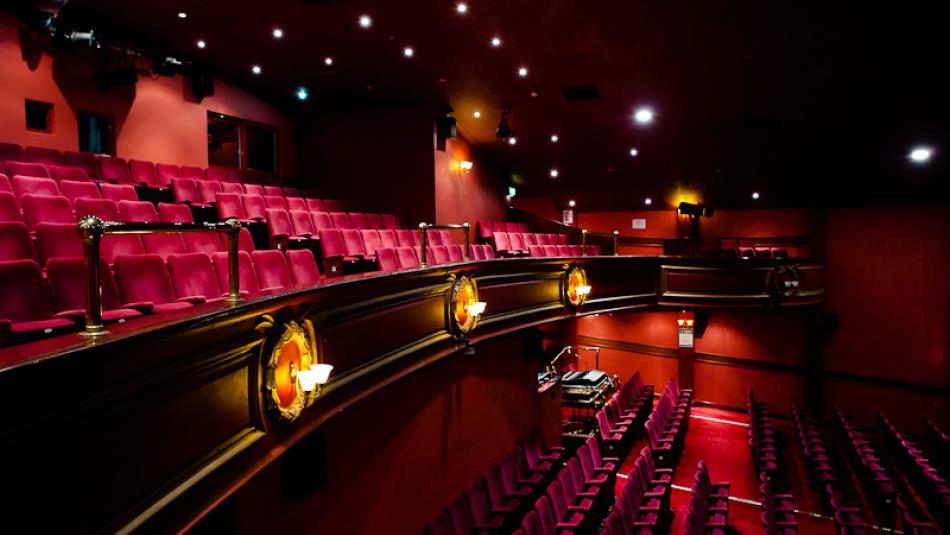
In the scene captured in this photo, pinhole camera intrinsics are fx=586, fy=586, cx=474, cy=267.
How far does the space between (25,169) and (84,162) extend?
91 cm

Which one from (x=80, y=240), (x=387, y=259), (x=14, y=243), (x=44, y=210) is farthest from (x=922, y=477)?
(x=44, y=210)

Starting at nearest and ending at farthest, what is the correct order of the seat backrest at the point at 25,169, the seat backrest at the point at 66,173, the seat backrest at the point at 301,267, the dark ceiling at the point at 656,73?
1. the seat backrest at the point at 301,267
2. the seat backrest at the point at 25,169
3. the seat backrest at the point at 66,173
4. the dark ceiling at the point at 656,73

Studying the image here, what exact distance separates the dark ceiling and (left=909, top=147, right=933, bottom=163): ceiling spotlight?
0.08 metres

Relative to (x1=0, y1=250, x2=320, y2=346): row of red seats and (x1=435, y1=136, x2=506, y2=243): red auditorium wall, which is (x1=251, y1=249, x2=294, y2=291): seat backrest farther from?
(x1=435, y1=136, x2=506, y2=243): red auditorium wall

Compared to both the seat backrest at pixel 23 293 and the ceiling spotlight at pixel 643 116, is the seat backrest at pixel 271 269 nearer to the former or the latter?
the seat backrest at pixel 23 293

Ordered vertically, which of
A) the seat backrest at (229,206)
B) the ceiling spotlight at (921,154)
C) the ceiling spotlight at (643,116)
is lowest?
the seat backrest at (229,206)

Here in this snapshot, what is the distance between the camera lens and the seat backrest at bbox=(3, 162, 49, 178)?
377 cm

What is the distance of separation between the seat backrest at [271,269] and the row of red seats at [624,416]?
363cm

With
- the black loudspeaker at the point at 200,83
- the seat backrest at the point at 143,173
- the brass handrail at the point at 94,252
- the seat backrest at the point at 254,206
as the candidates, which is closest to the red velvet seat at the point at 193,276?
the brass handrail at the point at 94,252

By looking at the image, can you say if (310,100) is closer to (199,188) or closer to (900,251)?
(199,188)

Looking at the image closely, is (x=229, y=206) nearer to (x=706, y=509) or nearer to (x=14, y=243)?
(x=14, y=243)

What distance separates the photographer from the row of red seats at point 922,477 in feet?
14.7

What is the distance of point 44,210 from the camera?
120 inches

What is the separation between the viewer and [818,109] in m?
5.33
